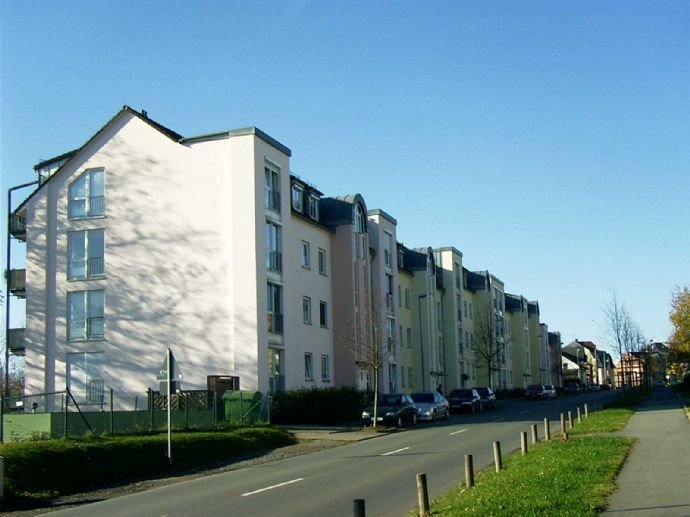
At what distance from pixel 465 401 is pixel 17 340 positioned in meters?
24.5

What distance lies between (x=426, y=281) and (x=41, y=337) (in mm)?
31771

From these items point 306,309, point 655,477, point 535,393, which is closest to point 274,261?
point 306,309

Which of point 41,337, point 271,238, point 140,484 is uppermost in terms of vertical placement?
point 271,238

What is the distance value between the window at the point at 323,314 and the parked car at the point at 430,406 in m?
7.60

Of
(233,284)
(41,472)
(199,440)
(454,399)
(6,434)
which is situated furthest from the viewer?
(454,399)

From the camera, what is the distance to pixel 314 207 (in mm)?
48844

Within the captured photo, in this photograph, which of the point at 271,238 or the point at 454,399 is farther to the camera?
the point at 454,399

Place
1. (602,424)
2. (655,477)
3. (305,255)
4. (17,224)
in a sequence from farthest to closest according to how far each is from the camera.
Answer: (305,255) < (17,224) < (602,424) < (655,477)

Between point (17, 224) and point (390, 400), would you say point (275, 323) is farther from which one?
point (17, 224)

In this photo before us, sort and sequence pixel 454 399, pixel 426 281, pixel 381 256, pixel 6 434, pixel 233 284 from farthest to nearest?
1. pixel 426 281
2. pixel 381 256
3. pixel 454 399
4. pixel 233 284
5. pixel 6 434

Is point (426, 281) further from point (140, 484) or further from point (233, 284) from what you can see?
point (140, 484)

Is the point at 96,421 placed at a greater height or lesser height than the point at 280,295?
lesser

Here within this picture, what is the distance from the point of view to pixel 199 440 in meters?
24.0

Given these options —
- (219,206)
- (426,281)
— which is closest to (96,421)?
(219,206)
